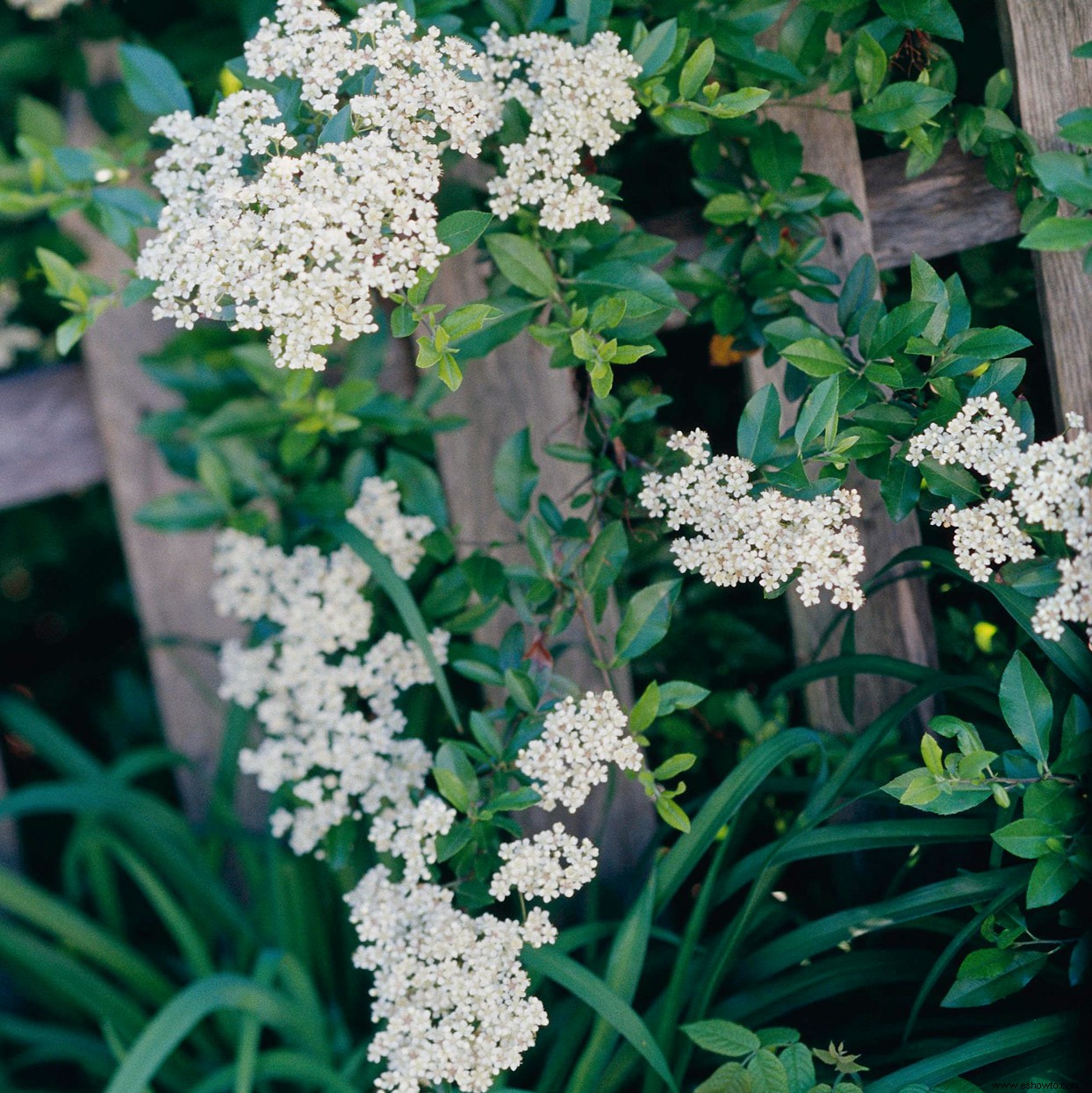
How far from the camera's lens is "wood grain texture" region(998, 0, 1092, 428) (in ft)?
3.95

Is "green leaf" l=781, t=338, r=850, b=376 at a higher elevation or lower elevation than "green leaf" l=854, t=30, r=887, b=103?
lower

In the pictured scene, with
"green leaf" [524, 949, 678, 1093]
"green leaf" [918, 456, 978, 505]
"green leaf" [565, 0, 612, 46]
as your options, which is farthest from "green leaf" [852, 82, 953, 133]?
"green leaf" [524, 949, 678, 1093]

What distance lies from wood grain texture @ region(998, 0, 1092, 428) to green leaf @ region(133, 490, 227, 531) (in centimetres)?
119

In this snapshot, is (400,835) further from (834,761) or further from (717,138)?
(717,138)

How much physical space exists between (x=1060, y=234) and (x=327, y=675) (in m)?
1.01

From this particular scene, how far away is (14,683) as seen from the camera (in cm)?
256

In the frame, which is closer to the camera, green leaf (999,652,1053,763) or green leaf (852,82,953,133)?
green leaf (999,652,1053,763)

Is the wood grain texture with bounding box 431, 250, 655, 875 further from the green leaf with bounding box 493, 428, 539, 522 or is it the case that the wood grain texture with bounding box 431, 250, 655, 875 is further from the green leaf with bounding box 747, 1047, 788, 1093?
the green leaf with bounding box 747, 1047, 788, 1093

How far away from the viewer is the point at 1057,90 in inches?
47.8

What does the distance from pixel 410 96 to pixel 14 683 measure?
6.84ft

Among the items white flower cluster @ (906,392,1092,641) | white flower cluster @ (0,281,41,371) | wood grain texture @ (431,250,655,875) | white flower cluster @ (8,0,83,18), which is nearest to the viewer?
white flower cluster @ (906,392,1092,641)

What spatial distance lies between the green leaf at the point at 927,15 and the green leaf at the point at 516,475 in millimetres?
626

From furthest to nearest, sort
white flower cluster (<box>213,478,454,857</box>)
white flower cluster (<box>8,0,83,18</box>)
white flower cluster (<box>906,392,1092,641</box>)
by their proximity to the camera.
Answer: white flower cluster (<box>8,0,83,18</box>)
white flower cluster (<box>213,478,454,857</box>)
white flower cluster (<box>906,392,1092,641</box>)

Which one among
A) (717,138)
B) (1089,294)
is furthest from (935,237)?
(717,138)
